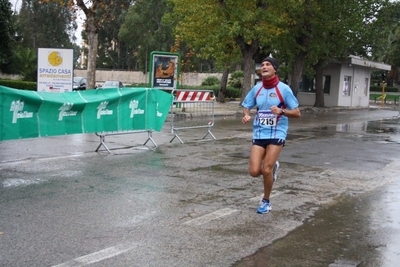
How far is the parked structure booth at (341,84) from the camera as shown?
40.9 metres

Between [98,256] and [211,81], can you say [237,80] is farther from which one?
[98,256]

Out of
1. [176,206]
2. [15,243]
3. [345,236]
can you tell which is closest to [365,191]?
[345,236]

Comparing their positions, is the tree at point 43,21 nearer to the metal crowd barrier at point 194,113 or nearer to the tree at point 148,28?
the tree at point 148,28

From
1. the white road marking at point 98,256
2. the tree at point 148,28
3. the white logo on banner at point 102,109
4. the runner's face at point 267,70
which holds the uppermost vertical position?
the tree at point 148,28

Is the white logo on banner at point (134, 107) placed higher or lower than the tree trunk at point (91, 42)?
lower

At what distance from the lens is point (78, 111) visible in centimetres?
1187

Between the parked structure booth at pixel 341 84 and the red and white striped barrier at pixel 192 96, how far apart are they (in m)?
25.8

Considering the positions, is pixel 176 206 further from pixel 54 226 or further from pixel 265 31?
pixel 265 31

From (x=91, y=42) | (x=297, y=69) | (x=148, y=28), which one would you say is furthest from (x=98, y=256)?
(x=148, y=28)

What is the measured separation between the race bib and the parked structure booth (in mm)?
34065

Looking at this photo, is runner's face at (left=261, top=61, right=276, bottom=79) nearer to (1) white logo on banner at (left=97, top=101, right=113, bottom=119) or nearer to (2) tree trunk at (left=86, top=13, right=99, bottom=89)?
(1) white logo on banner at (left=97, top=101, right=113, bottom=119)

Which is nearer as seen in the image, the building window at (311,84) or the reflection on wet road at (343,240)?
the reflection on wet road at (343,240)

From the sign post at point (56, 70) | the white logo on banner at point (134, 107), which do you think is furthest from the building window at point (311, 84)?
the white logo on banner at point (134, 107)

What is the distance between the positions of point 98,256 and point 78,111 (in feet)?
23.0
